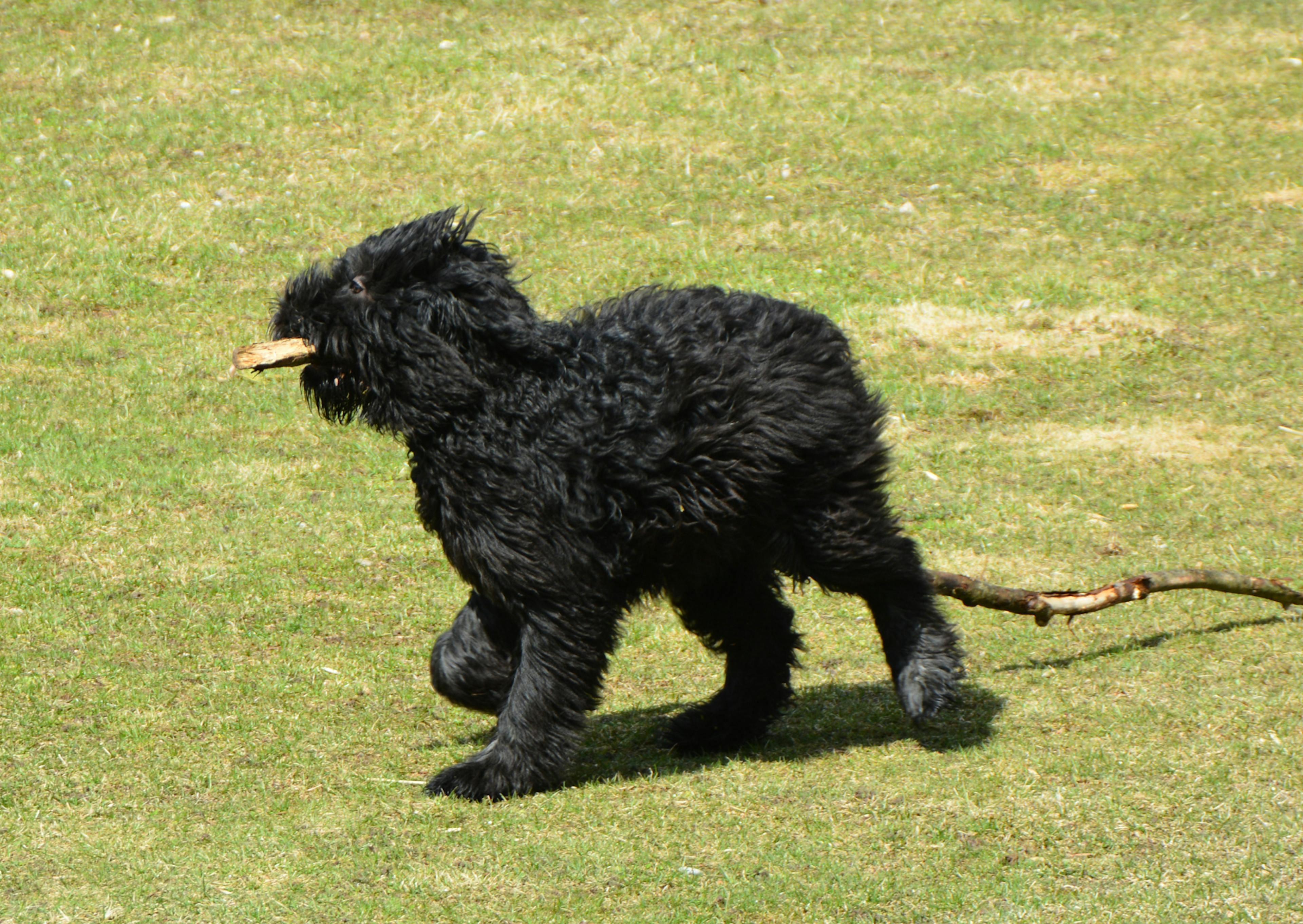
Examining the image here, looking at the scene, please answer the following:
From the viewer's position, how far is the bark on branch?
6.46m

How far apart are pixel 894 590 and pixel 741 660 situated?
71 cm

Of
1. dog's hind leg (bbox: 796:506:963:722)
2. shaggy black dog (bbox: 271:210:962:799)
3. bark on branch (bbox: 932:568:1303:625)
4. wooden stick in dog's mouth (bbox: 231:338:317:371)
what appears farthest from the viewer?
bark on branch (bbox: 932:568:1303:625)

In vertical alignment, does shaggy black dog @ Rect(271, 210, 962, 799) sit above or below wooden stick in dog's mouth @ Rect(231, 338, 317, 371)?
below

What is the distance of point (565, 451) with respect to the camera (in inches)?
220

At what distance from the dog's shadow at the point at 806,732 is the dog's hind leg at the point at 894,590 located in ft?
0.72

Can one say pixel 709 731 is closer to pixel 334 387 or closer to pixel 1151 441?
pixel 334 387

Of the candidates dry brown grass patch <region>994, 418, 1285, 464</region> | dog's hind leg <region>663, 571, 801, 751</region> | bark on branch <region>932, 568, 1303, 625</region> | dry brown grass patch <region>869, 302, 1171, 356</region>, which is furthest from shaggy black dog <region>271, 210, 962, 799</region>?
dry brown grass patch <region>869, 302, 1171, 356</region>

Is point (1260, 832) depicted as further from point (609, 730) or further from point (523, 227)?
point (523, 227)

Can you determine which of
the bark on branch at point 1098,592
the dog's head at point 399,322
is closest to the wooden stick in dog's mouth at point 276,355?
the dog's head at point 399,322

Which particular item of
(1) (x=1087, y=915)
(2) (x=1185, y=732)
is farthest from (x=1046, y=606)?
(1) (x=1087, y=915)

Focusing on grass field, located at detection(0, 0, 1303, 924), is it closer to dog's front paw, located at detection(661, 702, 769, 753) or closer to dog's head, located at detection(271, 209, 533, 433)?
dog's front paw, located at detection(661, 702, 769, 753)

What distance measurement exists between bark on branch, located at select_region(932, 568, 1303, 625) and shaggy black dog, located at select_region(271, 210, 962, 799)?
61cm

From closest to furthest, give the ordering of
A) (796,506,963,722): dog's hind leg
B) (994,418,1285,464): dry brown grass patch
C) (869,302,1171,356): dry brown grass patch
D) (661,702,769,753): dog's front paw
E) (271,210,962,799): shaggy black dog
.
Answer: (271,210,962,799): shaggy black dog
(796,506,963,722): dog's hind leg
(661,702,769,753): dog's front paw
(994,418,1285,464): dry brown grass patch
(869,302,1171,356): dry brown grass patch

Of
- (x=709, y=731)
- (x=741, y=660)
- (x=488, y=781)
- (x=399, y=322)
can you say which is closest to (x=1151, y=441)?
(x=741, y=660)
